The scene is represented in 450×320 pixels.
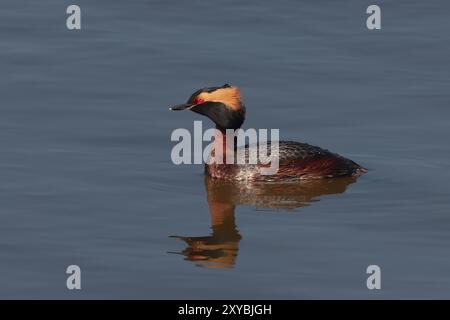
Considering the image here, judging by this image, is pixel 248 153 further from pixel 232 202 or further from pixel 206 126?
pixel 206 126

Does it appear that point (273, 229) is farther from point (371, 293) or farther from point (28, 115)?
point (28, 115)

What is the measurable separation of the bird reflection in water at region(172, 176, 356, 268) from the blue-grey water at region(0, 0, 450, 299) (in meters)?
0.04

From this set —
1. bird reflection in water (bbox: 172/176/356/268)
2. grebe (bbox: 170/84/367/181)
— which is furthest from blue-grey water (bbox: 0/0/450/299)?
grebe (bbox: 170/84/367/181)

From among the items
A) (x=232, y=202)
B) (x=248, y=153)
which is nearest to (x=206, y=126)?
(x=248, y=153)

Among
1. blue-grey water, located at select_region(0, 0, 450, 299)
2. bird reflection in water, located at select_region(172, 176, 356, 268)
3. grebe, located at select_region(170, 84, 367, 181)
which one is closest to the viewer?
blue-grey water, located at select_region(0, 0, 450, 299)

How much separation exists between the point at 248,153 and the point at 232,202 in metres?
1.26

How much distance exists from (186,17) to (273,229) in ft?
32.5

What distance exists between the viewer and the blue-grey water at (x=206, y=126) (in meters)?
14.9

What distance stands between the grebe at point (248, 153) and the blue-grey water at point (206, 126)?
1.13ft

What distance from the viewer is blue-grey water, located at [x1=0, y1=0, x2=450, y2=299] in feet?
48.9

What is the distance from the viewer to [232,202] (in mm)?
18141

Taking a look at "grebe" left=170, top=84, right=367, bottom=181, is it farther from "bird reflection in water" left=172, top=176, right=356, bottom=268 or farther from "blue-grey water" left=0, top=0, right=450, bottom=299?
"blue-grey water" left=0, top=0, right=450, bottom=299

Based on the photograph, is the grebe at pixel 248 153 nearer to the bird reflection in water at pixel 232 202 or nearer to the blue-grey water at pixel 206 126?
the bird reflection in water at pixel 232 202

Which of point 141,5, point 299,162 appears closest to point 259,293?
point 299,162
